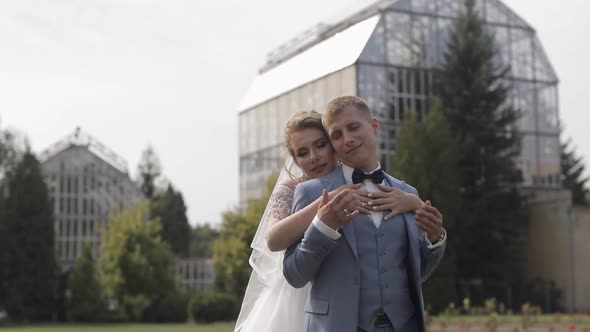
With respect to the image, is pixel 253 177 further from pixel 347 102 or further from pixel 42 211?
pixel 347 102

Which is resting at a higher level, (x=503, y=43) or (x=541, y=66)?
(x=503, y=43)

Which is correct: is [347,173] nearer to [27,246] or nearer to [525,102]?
[525,102]

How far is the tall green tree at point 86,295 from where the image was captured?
31.0m

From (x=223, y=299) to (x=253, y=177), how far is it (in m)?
9.00

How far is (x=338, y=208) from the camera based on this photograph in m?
2.99

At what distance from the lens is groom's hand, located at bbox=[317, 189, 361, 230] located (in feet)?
9.82

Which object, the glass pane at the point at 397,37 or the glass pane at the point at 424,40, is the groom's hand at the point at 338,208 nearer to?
the glass pane at the point at 397,37

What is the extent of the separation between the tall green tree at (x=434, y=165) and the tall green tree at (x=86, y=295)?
39.4 feet

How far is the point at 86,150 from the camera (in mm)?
43062

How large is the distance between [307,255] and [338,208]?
0.21 meters

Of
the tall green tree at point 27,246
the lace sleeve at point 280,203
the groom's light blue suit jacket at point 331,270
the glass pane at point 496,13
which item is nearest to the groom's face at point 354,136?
the groom's light blue suit jacket at point 331,270

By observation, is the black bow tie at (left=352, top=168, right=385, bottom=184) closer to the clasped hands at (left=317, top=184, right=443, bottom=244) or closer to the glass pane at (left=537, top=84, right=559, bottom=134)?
the clasped hands at (left=317, top=184, right=443, bottom=244)

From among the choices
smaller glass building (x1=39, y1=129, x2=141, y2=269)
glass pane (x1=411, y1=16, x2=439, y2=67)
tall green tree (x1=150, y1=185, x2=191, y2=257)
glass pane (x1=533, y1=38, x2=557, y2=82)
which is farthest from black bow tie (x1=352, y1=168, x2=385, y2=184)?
tall green tree (x1=150, y1=185, x2=191, y2=257)

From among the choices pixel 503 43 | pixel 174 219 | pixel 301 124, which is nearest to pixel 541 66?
pixel 503 43
